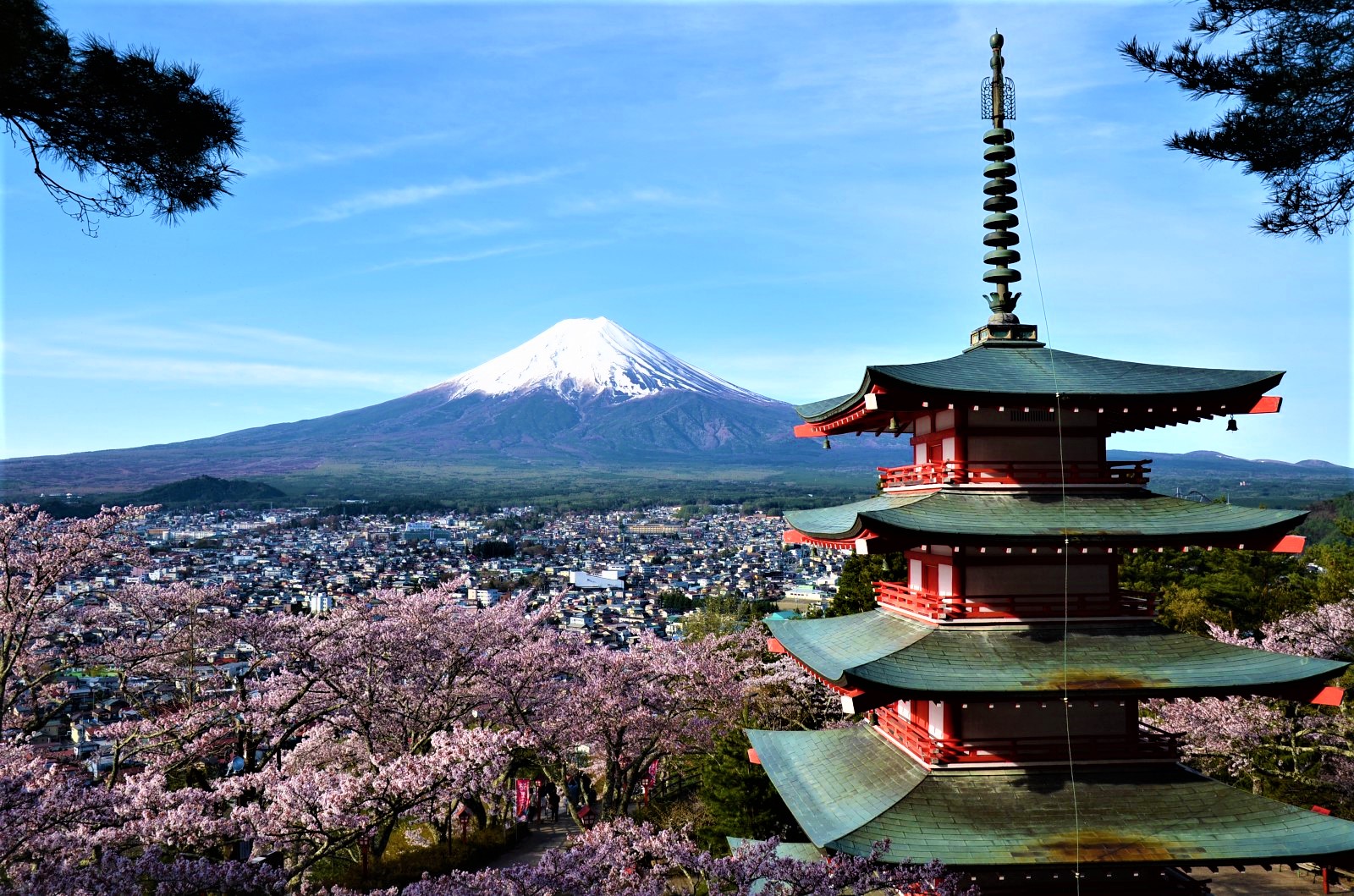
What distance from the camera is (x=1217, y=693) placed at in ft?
33.8

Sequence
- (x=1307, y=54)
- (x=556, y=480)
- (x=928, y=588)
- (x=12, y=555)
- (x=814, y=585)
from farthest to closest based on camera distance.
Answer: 1. (x=556, y=480)
2. (x=814, y=585)
3. (x=12, y=555)
4. (x=928, y=588)
5. (x=1307, y=54)

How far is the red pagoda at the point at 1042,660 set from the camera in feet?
32.4

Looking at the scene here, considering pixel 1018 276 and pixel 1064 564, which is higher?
pixel 1018 276

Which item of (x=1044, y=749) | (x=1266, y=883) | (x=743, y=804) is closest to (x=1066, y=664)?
(x=1044, y=749)

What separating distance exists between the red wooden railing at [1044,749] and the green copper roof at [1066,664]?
101 centimetres

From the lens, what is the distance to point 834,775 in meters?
12.1

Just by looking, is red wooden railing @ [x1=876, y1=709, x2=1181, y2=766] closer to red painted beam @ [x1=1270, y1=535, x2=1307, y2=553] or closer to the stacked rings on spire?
red painted beam @ [x1=1270, y1=535, x2=1307, y2=553]

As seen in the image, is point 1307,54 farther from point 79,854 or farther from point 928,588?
point 79,854

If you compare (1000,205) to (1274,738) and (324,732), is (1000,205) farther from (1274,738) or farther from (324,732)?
(324,732)

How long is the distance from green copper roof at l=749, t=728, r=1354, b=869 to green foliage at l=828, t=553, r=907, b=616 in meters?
20.1

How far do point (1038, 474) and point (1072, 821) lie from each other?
4.05 metres

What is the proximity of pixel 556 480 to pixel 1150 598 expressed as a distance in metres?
191

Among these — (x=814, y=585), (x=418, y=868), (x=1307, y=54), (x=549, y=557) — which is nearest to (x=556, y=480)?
(x=549, y=557)

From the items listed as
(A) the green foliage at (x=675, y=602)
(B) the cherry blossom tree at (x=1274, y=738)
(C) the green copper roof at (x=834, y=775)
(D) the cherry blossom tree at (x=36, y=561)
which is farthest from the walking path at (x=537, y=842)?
(A) the green foliage at (x=675, y=602)
